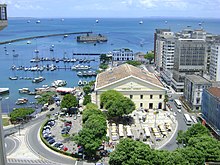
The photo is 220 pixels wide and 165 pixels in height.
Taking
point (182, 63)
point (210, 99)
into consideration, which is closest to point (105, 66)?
point (182, 63)

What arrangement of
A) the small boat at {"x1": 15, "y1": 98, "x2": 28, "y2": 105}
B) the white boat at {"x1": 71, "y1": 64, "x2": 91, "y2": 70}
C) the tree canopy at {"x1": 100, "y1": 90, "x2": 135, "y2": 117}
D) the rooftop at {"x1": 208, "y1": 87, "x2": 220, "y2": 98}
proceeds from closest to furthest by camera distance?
the rooftop at {"x1": 208, "y1": 87, "x2": 220, "y2": 98}, the tree canopy at {"x1": 100, "y1": 90, "x2": 135, "y2": 117}, the small boat at {"x1": 15, "y1": 98, "x2": 28, "y2": 105}, the white boat at {"x1": 71, "y1": 64, "x2": 91, "y2": 70}

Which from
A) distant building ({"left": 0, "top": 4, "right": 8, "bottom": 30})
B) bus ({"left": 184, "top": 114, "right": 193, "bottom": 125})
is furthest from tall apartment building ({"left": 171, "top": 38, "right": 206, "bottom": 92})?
distant building ({"left": 0, "top": 4, "right": 8, "bottom": 30})

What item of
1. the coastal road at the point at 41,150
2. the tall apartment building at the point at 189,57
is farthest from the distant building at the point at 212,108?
the tall apartment building at the point at 189,57

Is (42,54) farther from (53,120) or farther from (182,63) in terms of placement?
(53,120)

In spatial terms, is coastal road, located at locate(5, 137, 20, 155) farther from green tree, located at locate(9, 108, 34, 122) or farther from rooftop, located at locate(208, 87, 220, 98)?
rooftop, located at locate(208, 87, 220, 98)

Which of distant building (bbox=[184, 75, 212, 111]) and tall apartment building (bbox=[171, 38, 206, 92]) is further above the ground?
tall apartment building (bbox=[171, 38, 206, 92])

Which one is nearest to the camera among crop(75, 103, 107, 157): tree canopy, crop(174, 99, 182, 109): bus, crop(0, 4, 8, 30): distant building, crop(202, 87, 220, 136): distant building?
crop(0, 4, 8, 30): distant building

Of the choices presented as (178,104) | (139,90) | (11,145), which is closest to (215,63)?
(178,104)
